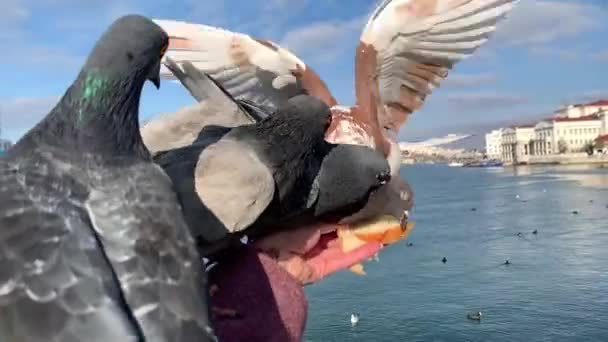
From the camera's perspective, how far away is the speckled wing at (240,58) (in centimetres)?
190

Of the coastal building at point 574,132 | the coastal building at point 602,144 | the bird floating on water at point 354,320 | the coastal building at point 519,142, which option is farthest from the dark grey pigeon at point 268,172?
the coastal building at point 519,142

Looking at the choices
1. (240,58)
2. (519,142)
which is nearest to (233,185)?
(240,58)

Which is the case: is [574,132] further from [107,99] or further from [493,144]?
[107,99]

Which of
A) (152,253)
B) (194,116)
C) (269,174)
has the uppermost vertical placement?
(194,116)

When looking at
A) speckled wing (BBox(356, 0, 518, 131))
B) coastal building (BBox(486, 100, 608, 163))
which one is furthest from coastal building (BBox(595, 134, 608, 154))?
speckled wing (BBox(356, 0, 518, 131))

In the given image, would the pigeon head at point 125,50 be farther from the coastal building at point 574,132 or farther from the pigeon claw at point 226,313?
the coastal building at point 574,132

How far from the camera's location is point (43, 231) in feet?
3.57

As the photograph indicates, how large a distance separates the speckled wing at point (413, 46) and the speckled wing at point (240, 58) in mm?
162

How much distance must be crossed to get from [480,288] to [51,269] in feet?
39.6

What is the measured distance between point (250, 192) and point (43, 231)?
437 mm

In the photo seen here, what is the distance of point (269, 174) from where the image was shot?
143 cm

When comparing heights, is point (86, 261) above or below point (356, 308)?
above

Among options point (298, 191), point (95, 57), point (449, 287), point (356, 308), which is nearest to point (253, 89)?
point (298, 191)

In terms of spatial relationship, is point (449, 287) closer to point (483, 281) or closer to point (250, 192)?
point (483, 281)
